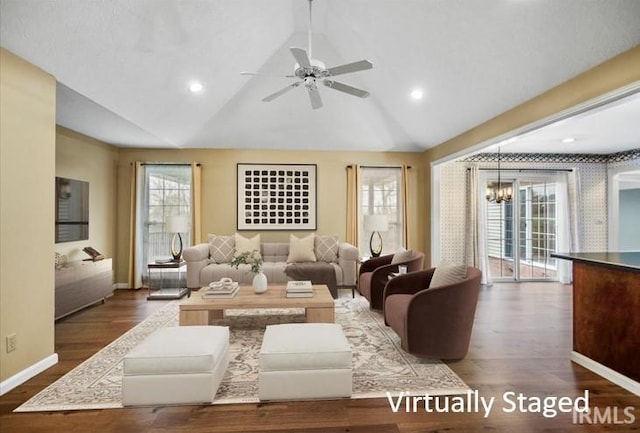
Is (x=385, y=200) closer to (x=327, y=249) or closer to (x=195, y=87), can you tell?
(x=327, y=249)

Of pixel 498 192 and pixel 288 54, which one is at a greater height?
pixel 288 54

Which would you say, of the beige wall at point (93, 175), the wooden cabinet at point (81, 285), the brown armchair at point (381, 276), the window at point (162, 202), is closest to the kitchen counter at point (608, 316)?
the brown armchair at point (381, 276)

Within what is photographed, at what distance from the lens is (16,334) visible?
8.40ft

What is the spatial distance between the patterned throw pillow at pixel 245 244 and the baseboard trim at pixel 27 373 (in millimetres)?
2842

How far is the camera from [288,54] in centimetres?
401

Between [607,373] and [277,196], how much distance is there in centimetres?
490

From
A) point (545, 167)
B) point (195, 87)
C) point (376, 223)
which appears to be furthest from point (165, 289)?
point (545, 167)

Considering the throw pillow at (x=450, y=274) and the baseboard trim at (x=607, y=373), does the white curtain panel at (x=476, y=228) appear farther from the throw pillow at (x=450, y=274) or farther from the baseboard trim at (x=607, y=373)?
the throw pillow at (x=450, y=274)

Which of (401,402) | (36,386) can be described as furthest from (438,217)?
(36,386)

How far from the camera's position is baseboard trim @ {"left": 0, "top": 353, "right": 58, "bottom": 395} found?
7.96ft

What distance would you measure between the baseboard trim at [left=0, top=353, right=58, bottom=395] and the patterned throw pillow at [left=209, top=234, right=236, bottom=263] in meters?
2.59

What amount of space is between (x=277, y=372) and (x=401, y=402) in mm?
890

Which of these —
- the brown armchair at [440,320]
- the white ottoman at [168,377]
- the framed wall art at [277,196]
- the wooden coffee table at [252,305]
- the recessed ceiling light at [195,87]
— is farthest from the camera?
the framed wall art at [277,196]

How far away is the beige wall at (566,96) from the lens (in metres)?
2.52
